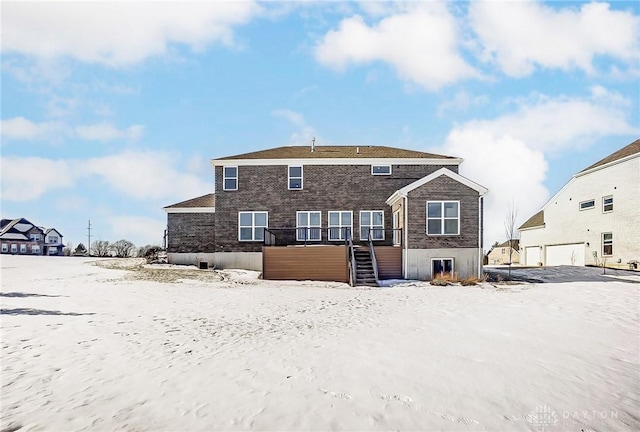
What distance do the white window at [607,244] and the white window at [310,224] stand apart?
21.0m

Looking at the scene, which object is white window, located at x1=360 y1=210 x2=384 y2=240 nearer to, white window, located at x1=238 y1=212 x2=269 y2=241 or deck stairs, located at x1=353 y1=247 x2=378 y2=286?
deck stairs, located at x1=353 y1=247 x2=378 y2=286

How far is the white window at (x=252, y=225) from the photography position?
2761cm

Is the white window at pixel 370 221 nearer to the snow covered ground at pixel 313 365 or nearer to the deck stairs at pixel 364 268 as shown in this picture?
the deck stairs at pixel 364 268

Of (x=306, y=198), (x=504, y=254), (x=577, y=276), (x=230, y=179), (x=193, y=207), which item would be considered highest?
(x=230, y=179)

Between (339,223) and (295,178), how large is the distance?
4.13 meters

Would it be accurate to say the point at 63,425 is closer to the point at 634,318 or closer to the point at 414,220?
the point at 634,318

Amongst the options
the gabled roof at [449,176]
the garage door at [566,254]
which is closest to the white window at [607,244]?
the garage door at [566,254]

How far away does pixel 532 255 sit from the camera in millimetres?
40875

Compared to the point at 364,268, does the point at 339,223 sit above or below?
above

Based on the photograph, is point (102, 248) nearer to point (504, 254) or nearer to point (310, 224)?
point (310, 224)

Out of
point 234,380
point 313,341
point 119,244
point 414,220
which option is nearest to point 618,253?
point 414,220

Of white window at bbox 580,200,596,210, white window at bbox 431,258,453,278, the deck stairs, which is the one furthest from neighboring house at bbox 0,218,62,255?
white window at bbox 580,200,596,210

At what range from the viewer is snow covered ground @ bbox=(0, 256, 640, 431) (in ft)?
18.6

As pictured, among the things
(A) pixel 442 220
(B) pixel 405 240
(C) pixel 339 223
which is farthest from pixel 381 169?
(B) pixel 405 240
